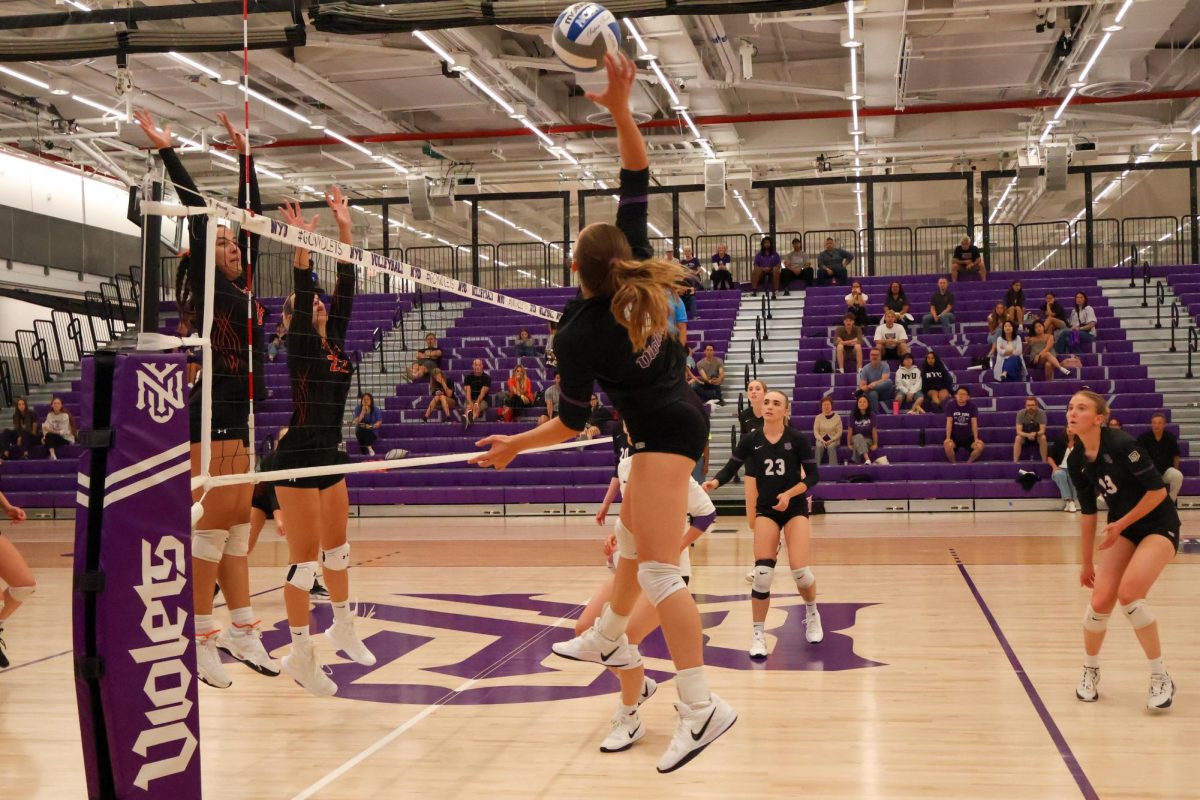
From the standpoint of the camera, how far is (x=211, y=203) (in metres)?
4.47

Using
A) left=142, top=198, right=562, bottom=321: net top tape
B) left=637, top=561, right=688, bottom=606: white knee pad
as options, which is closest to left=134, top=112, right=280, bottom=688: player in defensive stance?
left=142, top=198, right=562, bottom=321: net top tape

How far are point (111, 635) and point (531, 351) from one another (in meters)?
17.4

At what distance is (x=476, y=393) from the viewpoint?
1923 centimetres

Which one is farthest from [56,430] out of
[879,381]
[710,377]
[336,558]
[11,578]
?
[336,558]

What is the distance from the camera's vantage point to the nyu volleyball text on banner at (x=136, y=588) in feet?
11.2

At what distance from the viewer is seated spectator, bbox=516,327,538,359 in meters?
20.7

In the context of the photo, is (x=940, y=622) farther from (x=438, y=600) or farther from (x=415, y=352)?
(x=415, y=352)

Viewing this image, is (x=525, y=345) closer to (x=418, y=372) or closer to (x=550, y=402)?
(x=418, y=372)

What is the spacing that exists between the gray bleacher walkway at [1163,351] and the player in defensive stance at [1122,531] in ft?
39.3

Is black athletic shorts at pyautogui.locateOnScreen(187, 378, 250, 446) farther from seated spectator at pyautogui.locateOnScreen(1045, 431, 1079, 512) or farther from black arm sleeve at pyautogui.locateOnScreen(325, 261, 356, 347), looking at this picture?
seated spectator at pyautogui.locateOnScreen(1045, 431, 1079, 512)

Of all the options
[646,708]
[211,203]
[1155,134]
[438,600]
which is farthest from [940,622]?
[1155,134]

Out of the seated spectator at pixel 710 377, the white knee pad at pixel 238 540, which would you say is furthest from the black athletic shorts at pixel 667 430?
the seated spectator at pixel 710 377

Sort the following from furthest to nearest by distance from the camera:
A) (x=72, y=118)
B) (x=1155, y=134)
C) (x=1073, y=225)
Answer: (x=1073, y=225) → (x=1155, y=134) → (x=72, y=118)

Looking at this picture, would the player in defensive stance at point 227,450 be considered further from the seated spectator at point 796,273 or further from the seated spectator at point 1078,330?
the seated spectator at point 796,273
